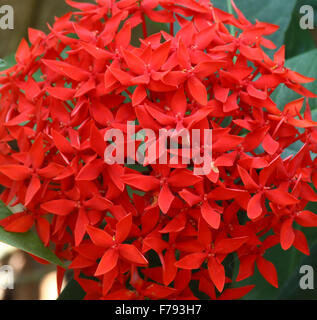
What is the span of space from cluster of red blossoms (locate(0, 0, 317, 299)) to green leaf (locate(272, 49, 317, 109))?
0.18 m

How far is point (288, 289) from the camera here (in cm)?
74

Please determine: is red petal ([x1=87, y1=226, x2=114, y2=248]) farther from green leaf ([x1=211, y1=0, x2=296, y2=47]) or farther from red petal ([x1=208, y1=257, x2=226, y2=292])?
green leaf ([x1=211, y1=0, x2=296, y2=47])

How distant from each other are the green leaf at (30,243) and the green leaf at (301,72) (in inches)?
17.5

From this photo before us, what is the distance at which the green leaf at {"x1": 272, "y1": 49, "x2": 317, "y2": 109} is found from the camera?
833 millimetres

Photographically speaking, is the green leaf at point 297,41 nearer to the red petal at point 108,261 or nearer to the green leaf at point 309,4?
the green leaf at point 309,4

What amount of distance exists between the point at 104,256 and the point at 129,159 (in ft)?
0.36

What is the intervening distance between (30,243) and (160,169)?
0.60 ft
